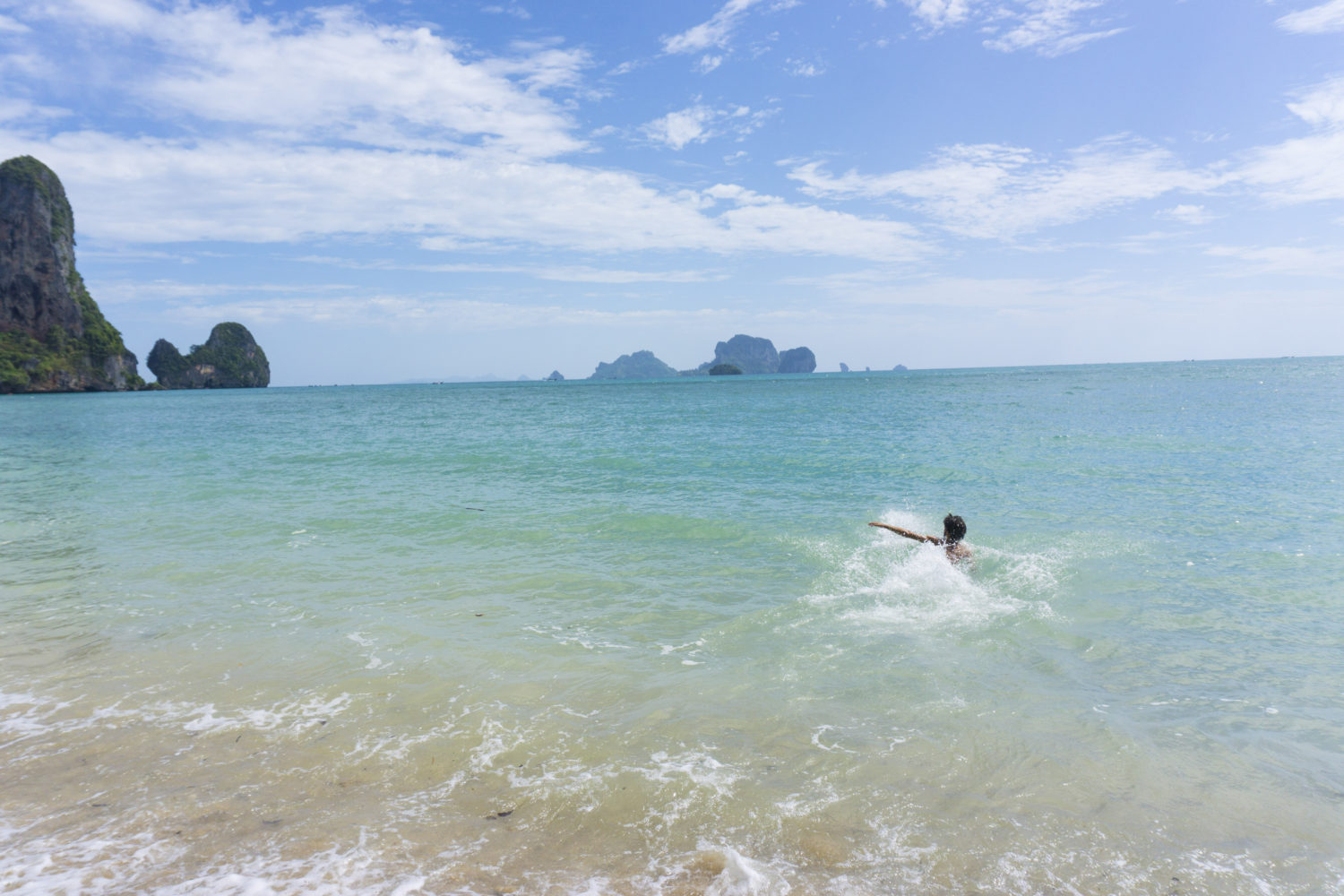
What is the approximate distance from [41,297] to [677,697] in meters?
147

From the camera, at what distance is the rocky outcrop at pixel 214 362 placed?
169 metres

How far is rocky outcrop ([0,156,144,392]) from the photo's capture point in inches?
4173

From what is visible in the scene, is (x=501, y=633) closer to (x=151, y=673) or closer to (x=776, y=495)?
(x=151, y=673)

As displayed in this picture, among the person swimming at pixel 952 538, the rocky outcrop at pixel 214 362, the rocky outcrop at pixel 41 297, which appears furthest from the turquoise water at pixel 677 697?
the rocky outcrop at pixel 214 362

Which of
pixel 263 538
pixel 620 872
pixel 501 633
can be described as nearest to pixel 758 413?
pixel 263 538

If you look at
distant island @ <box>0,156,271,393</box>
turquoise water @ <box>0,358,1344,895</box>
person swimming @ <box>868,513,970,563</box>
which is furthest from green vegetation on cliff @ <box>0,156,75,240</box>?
person swimming @ <box>868,513,970,563</box>

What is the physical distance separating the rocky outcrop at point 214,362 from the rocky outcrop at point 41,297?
54021 millimetres

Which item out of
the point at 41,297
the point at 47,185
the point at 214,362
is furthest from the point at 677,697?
the point at 214,362

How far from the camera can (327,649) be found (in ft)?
28.3

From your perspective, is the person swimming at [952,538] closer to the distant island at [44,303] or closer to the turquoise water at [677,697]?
the turquoise water at [677,697]

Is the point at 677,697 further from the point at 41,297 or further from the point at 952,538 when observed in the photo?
the point at 41,297

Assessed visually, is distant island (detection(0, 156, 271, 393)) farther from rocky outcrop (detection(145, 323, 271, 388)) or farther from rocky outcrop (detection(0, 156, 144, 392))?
rocky outcrop (detection(145, 323, 271, 388))

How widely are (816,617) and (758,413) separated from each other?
45.8 meters

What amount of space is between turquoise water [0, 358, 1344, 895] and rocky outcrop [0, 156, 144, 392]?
4796 inches
